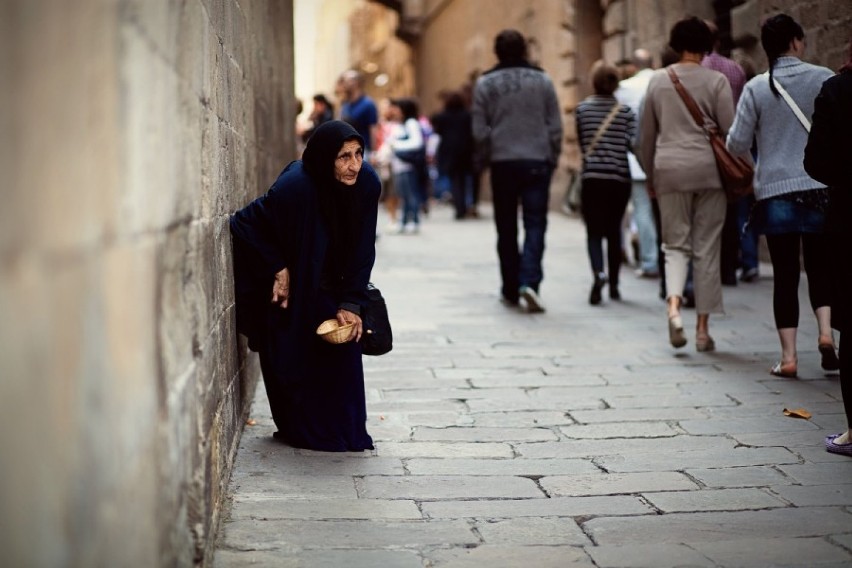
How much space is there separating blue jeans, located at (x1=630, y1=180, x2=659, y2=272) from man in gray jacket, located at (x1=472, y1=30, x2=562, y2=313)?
4.70ft

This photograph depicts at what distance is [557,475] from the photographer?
483 centimetres

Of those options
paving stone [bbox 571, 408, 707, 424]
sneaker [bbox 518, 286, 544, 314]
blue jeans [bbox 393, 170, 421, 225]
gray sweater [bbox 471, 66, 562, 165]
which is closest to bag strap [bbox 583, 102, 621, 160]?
gray sweater [bbox 471, 66, 562, 165]

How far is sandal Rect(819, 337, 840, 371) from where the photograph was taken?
673cm

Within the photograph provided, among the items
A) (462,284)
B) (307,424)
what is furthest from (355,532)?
(462,284)

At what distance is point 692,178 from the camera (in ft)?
24.5

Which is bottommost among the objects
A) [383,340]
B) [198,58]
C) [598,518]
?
[598,518]

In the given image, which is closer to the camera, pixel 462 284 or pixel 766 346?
pixel 766 346

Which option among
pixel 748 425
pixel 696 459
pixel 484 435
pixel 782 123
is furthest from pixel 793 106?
pixel 484 435

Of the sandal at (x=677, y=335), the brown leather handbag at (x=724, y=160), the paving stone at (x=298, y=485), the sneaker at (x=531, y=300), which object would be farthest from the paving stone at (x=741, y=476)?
the sneaker at (x=531, y=300)

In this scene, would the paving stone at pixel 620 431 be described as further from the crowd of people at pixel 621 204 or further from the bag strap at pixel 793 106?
the bag strap at pixel 793 106

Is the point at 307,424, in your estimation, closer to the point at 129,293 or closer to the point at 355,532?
the point at 355,532

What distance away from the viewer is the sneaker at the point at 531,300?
30.4 feet

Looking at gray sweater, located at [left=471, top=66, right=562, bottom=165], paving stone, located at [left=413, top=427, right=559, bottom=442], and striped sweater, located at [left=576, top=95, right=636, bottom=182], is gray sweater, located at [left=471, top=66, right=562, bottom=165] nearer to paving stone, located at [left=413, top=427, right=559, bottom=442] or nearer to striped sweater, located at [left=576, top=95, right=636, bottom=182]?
striped sweater, located at [left=576, top=95, right=636, bottom=182]

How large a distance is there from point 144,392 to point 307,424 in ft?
8.74
